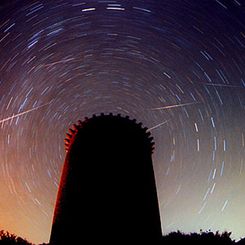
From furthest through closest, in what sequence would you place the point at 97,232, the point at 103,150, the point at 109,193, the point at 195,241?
the point at 195,241 < the point at 103,150 < the point at 109,193 < the point at 97,232

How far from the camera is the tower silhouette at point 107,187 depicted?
13258 mm

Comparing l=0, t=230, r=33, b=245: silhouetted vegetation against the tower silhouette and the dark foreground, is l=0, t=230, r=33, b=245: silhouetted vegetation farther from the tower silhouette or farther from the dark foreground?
the tower silhouette

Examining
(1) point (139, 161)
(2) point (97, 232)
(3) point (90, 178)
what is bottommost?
(2) point (97, 232)

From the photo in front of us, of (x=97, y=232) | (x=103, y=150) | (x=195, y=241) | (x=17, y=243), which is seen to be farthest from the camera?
(x=17, y=243)

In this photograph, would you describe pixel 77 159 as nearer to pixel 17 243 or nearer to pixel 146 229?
pixel 146 229

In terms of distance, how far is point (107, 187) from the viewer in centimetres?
1405

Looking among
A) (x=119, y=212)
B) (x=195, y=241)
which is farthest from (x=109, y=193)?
(x=195, y=241)

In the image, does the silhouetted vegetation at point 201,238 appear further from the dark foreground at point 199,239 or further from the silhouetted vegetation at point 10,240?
the silhouetted vegetation at point 10,240

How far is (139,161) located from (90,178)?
2473 mm

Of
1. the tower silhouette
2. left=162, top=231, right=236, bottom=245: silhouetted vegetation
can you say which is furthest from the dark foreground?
the tower silhouette

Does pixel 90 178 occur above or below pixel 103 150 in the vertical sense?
below

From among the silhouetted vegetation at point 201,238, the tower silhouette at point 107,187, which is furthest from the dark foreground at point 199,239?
the tower silhouette at point 107,187

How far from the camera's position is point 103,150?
14914mm

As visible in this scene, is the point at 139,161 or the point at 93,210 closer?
the point at 93,210
